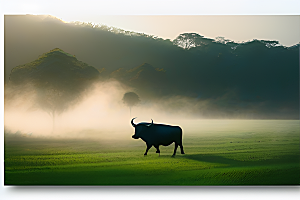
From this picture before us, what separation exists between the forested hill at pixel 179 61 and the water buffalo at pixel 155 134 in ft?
2.29

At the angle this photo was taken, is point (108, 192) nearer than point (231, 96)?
Yes

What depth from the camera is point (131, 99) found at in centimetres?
655

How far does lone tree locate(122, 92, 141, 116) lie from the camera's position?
6.54m

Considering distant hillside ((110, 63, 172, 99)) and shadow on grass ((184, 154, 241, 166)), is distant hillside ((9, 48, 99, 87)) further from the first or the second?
shadow on grass ((184, 154, 241, 166))

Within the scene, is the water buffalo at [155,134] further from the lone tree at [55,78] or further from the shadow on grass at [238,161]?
the lone tree at [55,78]

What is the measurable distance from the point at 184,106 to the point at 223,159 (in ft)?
4.47

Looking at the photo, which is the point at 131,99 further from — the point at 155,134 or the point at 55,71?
the point at 55,71

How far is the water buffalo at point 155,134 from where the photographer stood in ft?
A: 21.1

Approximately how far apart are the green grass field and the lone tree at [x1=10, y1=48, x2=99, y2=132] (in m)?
0.77

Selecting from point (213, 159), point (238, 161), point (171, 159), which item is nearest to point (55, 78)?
point (171, 159)

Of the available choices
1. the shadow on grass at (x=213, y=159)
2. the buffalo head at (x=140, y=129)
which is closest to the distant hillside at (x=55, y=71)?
the buffalo head at (x=140, y=129)
